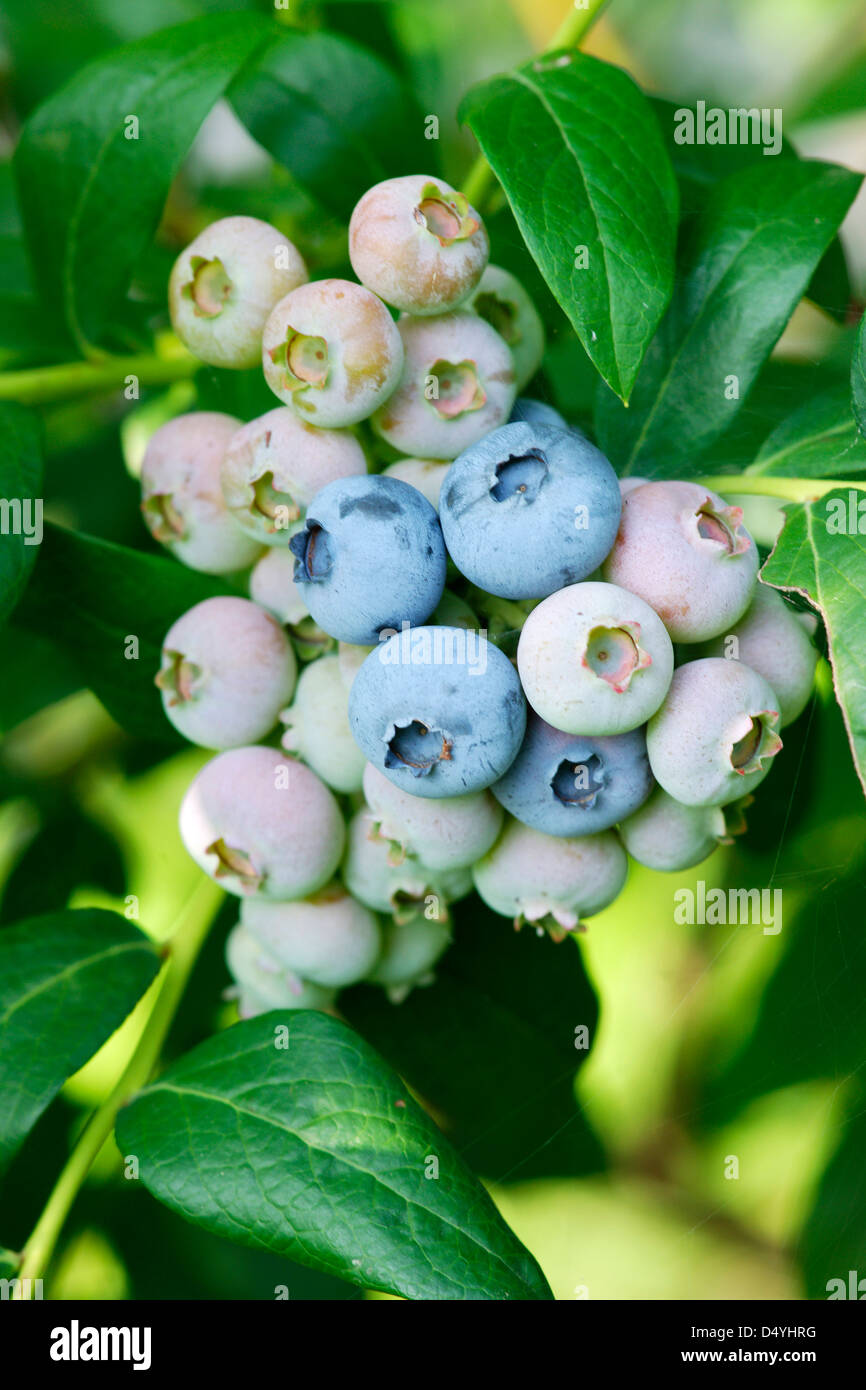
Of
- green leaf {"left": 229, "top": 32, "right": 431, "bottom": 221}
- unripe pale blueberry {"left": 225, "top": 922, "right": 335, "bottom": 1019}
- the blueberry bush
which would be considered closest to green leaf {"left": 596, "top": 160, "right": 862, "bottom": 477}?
the blueberry bush

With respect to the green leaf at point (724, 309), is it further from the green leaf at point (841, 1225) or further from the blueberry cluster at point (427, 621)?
the green leaf at point (841, 1225)

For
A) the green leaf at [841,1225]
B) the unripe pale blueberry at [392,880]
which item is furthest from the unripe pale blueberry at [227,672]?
the green leaf at [841,1225]

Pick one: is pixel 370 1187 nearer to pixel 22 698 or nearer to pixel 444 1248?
pixel 444 1248

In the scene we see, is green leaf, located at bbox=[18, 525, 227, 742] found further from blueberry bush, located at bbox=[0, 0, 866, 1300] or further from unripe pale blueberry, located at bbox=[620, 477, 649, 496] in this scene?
unripe pale blueberry, located at bbox=[620, 477, 649, 496]

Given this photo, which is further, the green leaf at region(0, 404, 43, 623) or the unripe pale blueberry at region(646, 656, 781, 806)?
the green leaf at region(0, 404, 43, 623)

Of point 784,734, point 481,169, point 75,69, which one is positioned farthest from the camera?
point 75,69
